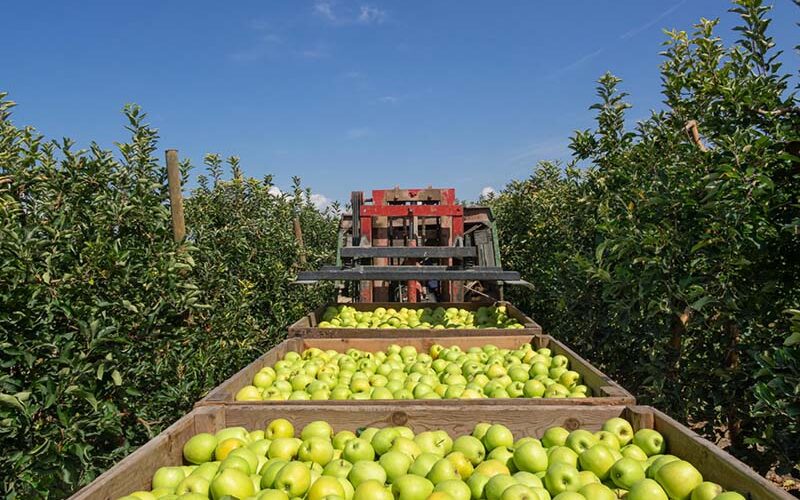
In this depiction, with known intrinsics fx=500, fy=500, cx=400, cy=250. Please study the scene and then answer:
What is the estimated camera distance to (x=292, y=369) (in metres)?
3.88

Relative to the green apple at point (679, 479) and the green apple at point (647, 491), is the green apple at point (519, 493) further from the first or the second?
the green apple at point (679, 479)

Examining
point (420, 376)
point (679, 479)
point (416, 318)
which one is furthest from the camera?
point (416, 318)

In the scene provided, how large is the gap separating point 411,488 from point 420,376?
5.44ft

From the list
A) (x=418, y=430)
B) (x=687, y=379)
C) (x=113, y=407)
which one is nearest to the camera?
(x=418, y=430)

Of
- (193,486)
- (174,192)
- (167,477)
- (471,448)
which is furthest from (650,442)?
(174,192)

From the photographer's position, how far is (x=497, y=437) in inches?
101

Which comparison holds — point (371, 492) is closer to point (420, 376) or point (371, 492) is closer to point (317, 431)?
point (317, 431)

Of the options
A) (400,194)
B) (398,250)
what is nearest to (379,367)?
(398,250)

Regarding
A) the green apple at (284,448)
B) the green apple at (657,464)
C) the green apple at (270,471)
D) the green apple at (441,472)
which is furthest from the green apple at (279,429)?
the green apple at (657,464)

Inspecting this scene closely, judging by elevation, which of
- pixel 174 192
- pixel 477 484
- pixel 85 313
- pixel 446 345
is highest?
pixel 174 192

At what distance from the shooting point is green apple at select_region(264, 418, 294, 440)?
2.71 metres

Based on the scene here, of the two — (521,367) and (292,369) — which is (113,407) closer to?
(292,369)

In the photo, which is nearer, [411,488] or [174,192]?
[411,488]

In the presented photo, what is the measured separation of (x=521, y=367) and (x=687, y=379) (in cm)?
162
